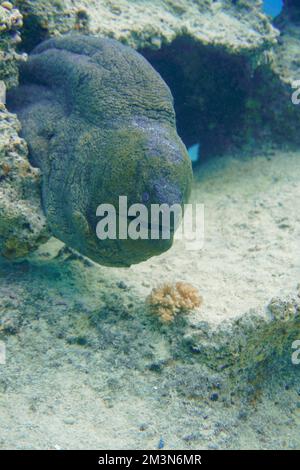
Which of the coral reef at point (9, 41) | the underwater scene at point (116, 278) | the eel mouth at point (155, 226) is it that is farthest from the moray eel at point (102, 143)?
the coral reef at point (9, 41)

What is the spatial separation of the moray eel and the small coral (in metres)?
0.37

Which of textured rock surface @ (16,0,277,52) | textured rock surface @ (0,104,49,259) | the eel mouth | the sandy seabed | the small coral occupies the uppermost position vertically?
textured rock surface @ (16,0,277,52)

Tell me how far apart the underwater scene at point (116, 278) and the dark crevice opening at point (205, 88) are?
1.02 m

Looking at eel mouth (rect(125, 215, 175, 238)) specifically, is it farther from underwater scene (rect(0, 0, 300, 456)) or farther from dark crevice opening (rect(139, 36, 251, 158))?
dark crevice opening (rect(139, 36, 251, 158))

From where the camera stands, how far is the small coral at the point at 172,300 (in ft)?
11.4

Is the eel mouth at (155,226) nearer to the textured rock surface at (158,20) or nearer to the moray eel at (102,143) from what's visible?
the moray eel at (102,143)

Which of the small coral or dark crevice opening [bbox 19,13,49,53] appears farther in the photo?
dark crevice opening [bbox 19,13,49,53]

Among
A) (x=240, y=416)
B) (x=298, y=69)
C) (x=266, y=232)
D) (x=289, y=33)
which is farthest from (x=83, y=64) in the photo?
(x=289, y=33)

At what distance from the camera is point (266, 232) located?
4730 mm

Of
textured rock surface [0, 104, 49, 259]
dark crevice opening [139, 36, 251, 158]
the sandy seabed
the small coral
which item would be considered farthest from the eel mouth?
dark crevice opening [139, 36, 251, 158]

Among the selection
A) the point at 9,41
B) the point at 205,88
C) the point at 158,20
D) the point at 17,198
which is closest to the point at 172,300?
the point at 17,198

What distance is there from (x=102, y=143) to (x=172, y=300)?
4.88ft

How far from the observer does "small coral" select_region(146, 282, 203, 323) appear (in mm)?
3469
